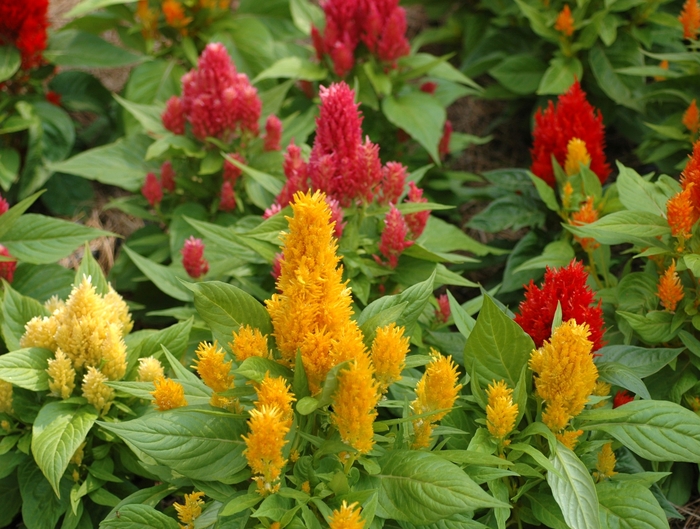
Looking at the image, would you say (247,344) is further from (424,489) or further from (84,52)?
(84,52)

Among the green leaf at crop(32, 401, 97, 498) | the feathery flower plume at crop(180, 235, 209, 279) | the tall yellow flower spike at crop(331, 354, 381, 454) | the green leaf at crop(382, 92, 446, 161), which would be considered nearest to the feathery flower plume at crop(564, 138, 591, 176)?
the green leaf at crop(382, 92, 446, 161)

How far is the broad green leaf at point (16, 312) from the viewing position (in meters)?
2.27

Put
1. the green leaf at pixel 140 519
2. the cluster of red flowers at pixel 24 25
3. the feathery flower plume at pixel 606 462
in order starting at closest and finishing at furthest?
the green leaf at pixel 140 519, the feathery flower plume at pixel 606 462, the cluster of red flowers at pixel 24 25

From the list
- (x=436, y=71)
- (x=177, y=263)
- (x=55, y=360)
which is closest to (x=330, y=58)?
(x=436, y=71)

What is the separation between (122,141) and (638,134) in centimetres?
239

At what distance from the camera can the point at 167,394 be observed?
1.70m

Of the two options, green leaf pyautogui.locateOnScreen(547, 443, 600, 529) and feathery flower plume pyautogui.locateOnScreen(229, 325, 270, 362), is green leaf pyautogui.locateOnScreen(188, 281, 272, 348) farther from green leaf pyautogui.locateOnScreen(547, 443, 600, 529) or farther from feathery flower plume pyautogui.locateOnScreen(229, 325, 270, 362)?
green leaf pyautogui.locateOnScreen(547, 443, 600, 529)

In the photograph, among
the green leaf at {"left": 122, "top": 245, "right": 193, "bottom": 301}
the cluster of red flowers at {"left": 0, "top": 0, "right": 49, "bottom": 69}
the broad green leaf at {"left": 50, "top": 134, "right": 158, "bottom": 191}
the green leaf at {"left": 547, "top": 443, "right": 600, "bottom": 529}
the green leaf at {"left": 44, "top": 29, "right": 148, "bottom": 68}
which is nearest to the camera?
the green leaf at {"left": 547, "top": 443, "right": 600, "bottom": 529}

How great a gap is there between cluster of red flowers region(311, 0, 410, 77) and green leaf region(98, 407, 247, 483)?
1.83 m

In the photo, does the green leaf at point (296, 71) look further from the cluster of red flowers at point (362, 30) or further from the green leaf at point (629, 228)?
the green leaf at point (629, 228)

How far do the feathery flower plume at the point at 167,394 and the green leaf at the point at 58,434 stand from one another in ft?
1.24

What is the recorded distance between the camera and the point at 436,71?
333 centimetres

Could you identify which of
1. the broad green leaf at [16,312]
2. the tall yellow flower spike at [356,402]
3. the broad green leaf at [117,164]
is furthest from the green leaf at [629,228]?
the broad green leaf at [117,164]

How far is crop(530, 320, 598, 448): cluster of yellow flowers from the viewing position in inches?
65.1
